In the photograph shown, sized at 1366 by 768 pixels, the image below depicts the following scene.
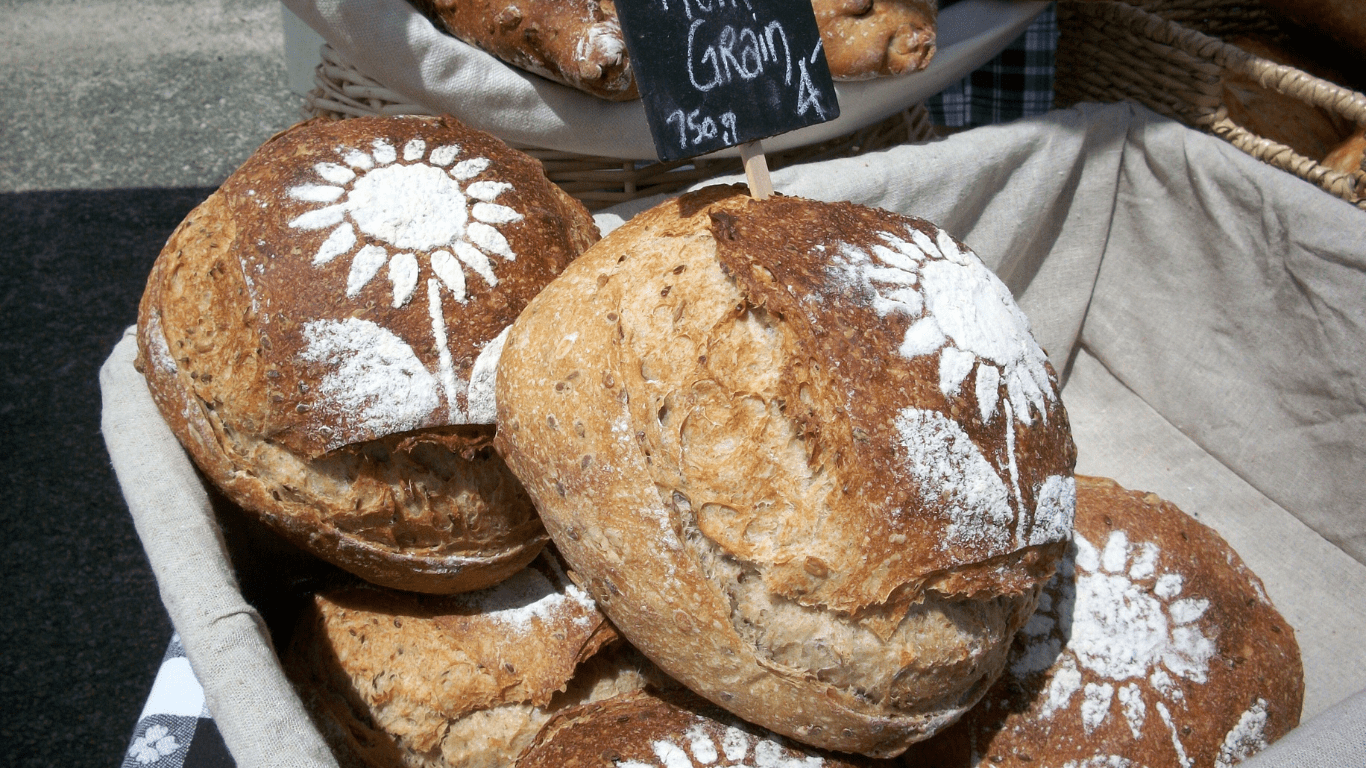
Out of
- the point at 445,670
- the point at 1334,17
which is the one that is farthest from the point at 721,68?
the point at 1334,17

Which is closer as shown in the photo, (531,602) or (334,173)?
(334,173)

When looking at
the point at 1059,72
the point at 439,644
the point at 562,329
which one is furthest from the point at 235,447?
the point at 1059,72

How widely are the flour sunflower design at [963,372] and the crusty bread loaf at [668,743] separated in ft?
1.41

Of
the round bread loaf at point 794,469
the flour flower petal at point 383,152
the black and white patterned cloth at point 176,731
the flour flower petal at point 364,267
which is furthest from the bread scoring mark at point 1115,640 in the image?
the black and white patterned cloth at point 176,731

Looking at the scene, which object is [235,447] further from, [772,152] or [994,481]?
[772,152]

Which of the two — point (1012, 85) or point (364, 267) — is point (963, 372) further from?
point (1012, 85)

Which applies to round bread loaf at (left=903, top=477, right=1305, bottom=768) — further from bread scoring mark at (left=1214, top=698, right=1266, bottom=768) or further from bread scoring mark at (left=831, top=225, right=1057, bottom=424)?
bread scoring mark at (left=831, top=225, right=1057, bottom=424)

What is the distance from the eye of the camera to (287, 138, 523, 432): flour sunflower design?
4.10 ft

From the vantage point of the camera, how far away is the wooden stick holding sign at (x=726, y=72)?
123cm

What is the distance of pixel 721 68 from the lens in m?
1.27

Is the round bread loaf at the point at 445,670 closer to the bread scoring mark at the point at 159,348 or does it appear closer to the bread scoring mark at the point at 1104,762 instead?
the bread scoring mark at the point at 159,348

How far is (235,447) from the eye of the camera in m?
1.32

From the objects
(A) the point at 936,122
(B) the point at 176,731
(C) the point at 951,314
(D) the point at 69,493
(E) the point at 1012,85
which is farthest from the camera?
(A) the point at 936,122

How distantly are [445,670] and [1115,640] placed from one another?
1.11 m
